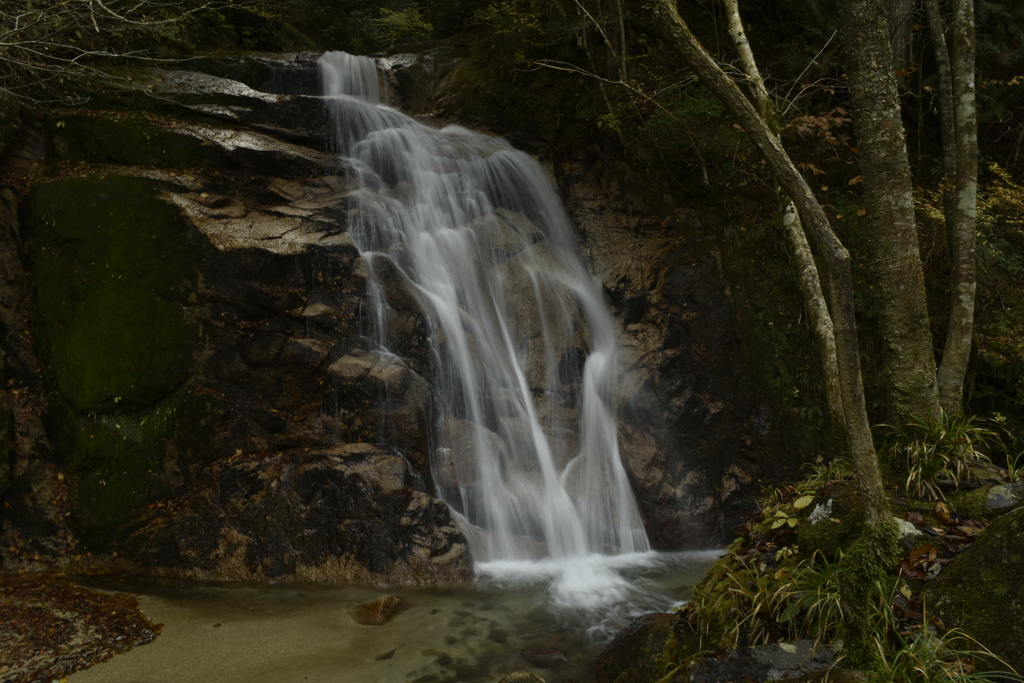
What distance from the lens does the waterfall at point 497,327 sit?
25.1ft

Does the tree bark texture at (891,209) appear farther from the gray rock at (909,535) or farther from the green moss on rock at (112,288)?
the green moss on rock at (112,288)

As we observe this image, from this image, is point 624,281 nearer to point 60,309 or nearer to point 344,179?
point 344,179

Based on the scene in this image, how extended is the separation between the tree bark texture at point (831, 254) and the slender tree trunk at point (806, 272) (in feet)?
5.74

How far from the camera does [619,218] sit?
32.6 ft

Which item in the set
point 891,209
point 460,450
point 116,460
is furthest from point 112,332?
point 891,209

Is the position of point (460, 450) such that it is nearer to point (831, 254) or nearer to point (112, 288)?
point (112, 288)

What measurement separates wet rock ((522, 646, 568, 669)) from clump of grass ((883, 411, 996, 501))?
303cm

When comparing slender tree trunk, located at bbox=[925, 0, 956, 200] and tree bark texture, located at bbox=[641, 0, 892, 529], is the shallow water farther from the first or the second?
slender tree trunk, located at bbox=[925, 0, 956, 200]

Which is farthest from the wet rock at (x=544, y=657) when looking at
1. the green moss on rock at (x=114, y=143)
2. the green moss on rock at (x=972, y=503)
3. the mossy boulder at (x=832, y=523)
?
the green moss on rock at (x=114, y=143)

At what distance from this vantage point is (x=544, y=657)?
5223 millimetres

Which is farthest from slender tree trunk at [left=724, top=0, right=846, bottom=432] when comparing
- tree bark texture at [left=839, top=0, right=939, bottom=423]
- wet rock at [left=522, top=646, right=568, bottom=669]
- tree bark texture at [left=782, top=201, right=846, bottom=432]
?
wet rock at [left=522, top=646, right=568, bottom=669]

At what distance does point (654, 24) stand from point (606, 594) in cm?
548

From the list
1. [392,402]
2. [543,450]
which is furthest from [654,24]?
[543,450]

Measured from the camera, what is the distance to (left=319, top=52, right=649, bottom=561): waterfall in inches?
301
